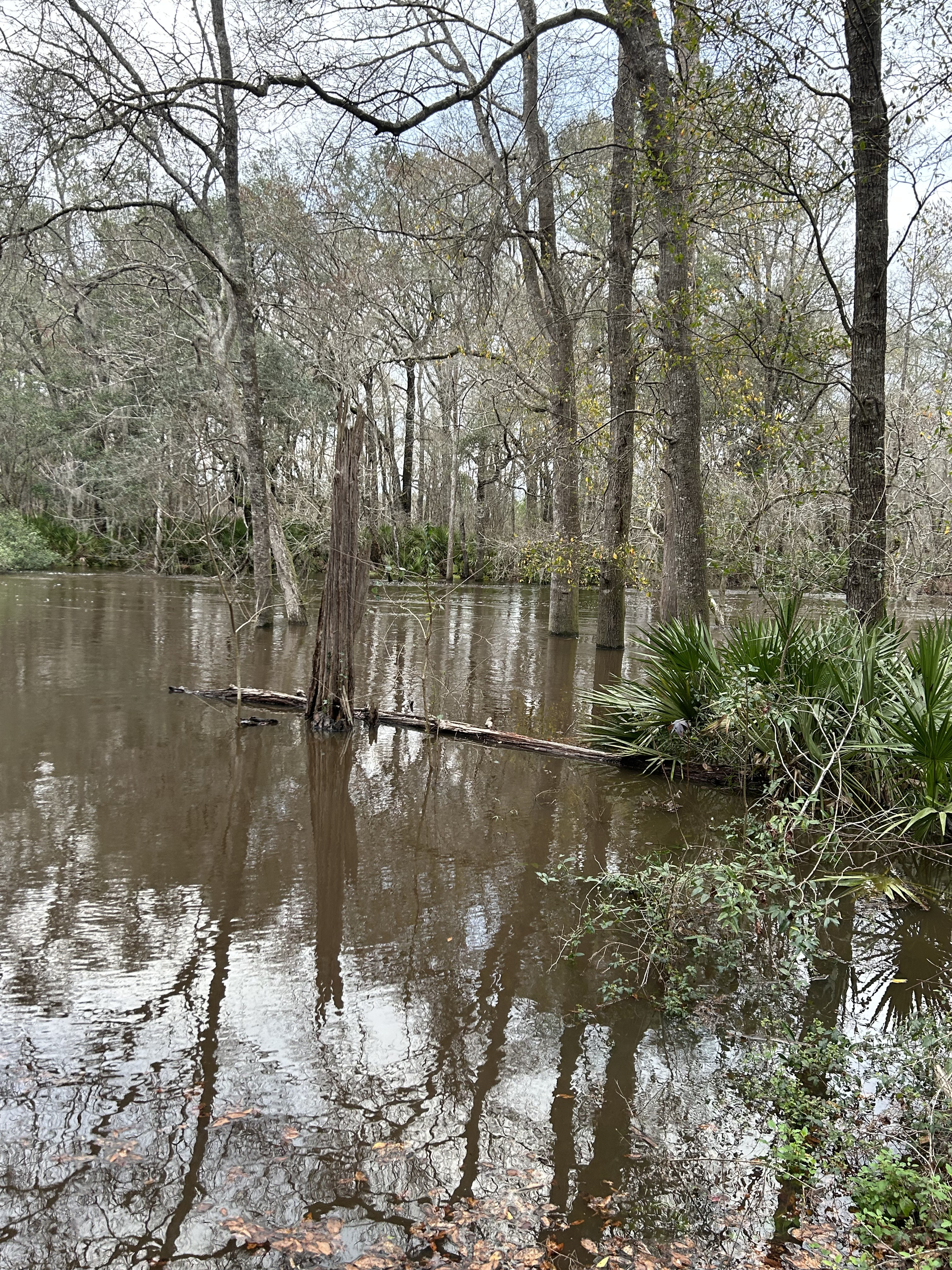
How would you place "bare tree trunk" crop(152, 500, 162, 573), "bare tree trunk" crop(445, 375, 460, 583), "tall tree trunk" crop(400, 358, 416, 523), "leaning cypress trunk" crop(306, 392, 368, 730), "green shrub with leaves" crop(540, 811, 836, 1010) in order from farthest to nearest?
"tall tree trunk" crop(400, 358, 416, 523), "bare tree trunk" crop(445, 375, 460, 583), "bare tree trunk" crop(152, 500, 162, 573), "leaning cypress trunk" crop(306, 392, 368, 730), "green shrub with leaves" crop(540, 811, 836, 1010)

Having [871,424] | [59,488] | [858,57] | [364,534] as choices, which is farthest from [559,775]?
[59,488]

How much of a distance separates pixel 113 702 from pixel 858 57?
9857 mm

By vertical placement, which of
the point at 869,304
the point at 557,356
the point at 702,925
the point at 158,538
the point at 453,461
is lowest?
the point at 702,925

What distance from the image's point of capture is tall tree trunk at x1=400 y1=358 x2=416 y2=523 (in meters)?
35.7

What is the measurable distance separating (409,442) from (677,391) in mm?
26989

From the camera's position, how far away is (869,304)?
8.00 metres

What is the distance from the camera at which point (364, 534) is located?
75.6 feet

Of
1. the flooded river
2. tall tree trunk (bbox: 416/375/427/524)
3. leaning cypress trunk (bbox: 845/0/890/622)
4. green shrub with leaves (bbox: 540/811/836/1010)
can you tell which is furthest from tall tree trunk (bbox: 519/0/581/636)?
tall tree trunk (bbox: 416/375/427/524)

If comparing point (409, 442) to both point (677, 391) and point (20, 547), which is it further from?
point (677, 391)

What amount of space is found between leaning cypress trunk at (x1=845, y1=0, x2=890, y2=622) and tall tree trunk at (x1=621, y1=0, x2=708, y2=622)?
2009 mm

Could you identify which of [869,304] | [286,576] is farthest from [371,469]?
[869,304]

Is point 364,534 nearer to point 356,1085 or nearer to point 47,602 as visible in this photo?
point 47,602

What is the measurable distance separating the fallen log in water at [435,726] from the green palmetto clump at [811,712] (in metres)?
0.27

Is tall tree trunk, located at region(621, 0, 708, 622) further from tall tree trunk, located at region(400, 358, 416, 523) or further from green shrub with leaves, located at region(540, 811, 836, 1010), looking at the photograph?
tall tree trunk, located at region(400, 358, 416, 523)
